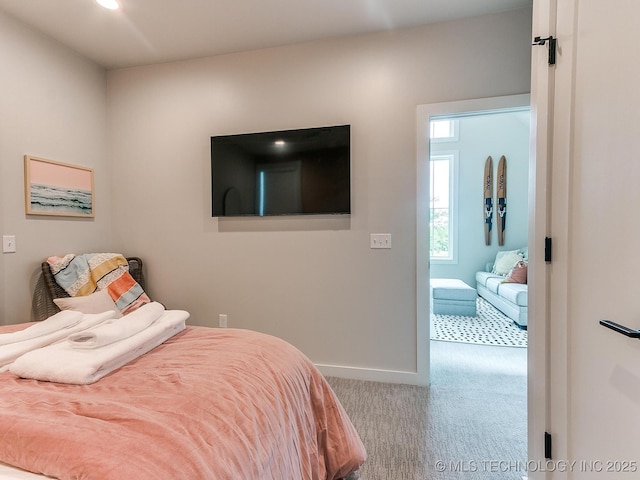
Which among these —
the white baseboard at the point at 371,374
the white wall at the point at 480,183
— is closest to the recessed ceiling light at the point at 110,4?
the white baseboard at the point at 371,374

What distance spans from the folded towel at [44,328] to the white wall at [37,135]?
1.32m

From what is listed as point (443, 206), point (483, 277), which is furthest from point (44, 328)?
point (443, 206)

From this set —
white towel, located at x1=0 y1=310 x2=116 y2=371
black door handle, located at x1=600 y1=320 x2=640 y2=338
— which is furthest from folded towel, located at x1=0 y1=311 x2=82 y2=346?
black door handle, located at x1=600 y1=320 x2=640 y2=338

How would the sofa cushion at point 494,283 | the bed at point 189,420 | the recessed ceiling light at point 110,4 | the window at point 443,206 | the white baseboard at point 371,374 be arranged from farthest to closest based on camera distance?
1. the window at point 443,206
2. the sofa cushion at point 494,283
3. the white baseboard at point 371,374
4. the recessed ceiling light at point 110,4
5. the bed at point 189,420

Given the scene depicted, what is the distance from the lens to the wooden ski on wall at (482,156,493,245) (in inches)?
212

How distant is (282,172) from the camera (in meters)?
2.52

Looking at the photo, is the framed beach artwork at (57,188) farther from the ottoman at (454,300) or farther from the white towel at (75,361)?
the ottoman at (454,300)

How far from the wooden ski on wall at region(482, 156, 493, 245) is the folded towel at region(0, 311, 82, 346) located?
576 centimetres

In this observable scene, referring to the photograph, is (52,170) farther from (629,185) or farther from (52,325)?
(629,185)

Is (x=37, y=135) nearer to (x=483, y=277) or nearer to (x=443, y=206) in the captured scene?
(x=443, y=206)

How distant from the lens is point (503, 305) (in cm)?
425

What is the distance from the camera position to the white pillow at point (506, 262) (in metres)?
4.78

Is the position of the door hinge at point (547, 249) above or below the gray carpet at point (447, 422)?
above

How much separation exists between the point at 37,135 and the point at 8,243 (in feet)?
2.74
